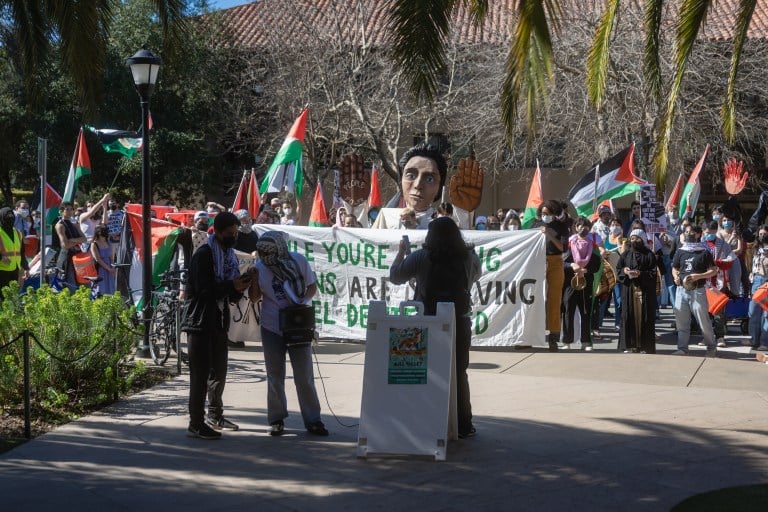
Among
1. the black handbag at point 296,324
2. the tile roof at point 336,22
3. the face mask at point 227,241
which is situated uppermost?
the tile roof at point 336,22

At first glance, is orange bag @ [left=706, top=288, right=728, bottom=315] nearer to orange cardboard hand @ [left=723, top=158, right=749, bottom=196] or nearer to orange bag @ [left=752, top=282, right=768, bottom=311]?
orange bag @ [left=752, top=282, right=768, bottom=311]

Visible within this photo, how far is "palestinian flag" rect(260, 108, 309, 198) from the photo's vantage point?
16516 millimetres

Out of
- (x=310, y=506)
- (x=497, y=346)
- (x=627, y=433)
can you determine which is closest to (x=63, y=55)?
(x=310, y=506)

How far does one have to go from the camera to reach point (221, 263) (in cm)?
805

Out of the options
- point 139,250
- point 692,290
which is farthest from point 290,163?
point 692,290

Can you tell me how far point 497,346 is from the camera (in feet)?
42.7

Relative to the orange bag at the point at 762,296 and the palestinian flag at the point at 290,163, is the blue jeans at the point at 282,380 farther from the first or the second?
the palestinian flag at the point at 290,163

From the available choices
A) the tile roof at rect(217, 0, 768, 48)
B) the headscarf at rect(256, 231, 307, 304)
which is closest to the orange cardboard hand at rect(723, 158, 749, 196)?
the tile roof at rect(217, 0, 768, 48)

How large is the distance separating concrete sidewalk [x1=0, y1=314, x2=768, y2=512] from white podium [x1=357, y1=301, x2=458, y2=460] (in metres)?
0.16

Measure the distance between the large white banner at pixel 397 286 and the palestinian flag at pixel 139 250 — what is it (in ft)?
4.22

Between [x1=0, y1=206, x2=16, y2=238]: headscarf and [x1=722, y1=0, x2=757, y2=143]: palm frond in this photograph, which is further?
[x1=0, y1=206, x2=16, y2=238]: headscarf

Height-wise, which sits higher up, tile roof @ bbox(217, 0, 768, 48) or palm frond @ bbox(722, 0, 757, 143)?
tile roof @ bbox(217, 0, 768, 48)

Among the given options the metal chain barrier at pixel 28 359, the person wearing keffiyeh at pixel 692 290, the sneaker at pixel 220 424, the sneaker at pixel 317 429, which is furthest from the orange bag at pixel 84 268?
the person wearing keffiyeh at pixel 692 290

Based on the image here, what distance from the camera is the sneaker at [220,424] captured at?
8.06m
